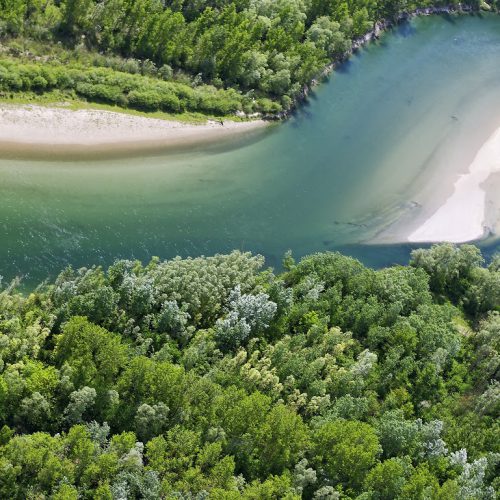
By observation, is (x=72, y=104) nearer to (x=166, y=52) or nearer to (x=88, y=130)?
(x=88, y=130)

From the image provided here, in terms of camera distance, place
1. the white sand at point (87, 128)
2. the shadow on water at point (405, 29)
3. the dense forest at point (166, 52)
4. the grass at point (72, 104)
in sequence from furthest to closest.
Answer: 1. the shadow on water at point (405, 29)
2. the dense forest at point (166, 52)
3. the grass at point (72, 104)
4. the white sand at point (87, 128)

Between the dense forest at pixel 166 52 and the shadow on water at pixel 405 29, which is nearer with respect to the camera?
the dense forest at pixel 166 52

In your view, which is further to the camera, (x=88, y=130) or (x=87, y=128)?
(x=87, y=128)

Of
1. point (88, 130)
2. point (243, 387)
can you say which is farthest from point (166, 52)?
point (243, 387)

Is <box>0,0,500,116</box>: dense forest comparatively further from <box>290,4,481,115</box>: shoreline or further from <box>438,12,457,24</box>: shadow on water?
<box>438,12,457,24</box>: shadow on water

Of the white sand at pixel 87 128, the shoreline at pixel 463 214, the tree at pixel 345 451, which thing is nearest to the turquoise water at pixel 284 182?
the shoreline at pixel 463 214

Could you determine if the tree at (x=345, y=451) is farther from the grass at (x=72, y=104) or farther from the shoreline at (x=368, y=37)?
the shoreline at (x=368, y=37)

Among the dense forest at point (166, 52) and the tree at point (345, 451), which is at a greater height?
the dense forest at point (166, 52)
